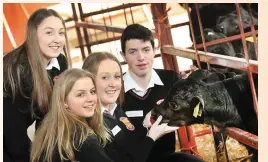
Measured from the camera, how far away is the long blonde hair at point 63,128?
173cm

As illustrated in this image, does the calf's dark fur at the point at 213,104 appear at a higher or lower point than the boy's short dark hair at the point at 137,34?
lower

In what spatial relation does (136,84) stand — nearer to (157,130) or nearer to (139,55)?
(139,55)

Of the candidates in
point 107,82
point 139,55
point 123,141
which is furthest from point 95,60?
point 123,141

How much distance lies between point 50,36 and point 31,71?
15 cm

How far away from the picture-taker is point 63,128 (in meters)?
1.76

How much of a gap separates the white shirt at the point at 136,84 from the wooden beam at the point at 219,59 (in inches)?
8.4

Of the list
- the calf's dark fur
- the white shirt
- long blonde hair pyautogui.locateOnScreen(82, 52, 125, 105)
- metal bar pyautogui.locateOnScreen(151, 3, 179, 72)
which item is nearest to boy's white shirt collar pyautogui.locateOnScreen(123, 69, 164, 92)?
the white shirt

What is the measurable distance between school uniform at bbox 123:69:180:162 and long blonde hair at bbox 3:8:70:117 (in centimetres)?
41

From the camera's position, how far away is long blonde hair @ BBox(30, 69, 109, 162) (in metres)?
1.73

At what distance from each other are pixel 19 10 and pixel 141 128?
8.29 feet

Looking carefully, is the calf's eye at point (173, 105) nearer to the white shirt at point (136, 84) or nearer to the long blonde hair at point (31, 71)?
the white shirt at point (136, 84)

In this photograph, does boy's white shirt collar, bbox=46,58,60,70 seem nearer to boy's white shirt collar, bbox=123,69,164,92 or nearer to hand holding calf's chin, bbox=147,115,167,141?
boy's white shirt collar, bbox=123,69,164,92

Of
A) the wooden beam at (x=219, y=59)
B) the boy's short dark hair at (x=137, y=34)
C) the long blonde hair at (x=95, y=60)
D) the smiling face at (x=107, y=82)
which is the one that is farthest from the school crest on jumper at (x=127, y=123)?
the wooden beam at (x=219, y=59)

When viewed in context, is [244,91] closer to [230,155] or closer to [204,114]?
[204,114]
